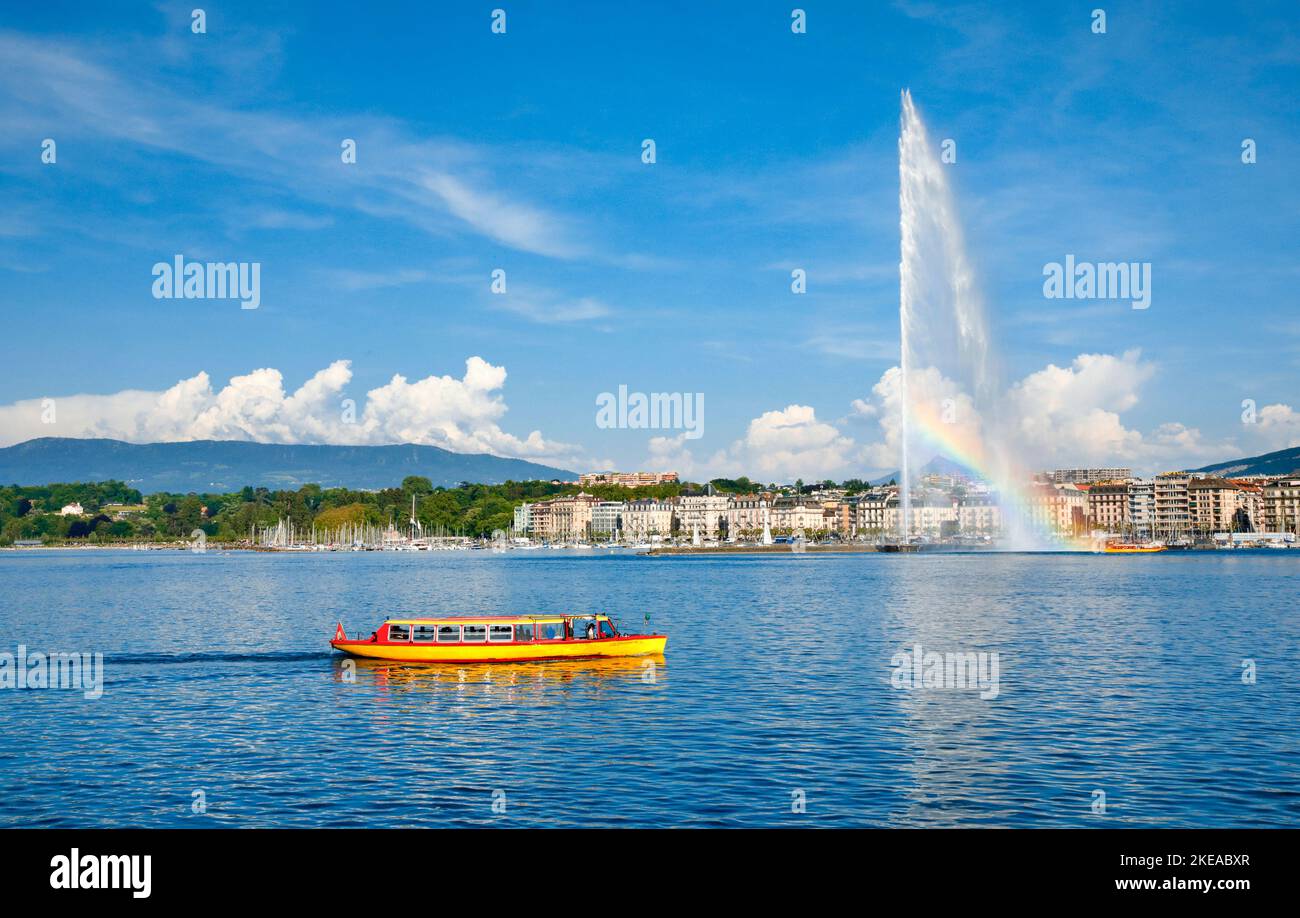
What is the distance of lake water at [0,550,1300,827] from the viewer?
20.3 meters

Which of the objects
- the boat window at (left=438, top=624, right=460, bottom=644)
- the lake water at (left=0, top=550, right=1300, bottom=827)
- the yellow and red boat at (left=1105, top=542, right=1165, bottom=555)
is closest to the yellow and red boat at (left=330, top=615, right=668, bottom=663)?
the boat window at (left=438, top=624, right=460, bottom=644)

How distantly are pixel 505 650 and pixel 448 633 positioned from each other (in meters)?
2.24

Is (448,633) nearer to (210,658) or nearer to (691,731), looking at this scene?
(210,658)

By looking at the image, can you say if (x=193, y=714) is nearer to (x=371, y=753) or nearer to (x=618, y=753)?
(x=371, y=753)

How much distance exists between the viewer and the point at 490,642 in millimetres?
40375

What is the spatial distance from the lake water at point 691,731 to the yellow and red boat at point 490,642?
0.74 metres

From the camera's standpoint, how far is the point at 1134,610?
64312 millimetres

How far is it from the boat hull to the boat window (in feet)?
1.11

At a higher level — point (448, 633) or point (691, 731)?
point (448, 633)

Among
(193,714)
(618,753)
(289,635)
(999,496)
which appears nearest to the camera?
(618,753)

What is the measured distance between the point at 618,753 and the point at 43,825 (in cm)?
1116

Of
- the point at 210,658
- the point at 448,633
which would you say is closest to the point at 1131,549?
the point at 448,633
